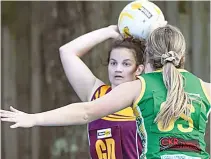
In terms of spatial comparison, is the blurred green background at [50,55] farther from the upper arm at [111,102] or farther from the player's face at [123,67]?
the upper arm at [111,102]

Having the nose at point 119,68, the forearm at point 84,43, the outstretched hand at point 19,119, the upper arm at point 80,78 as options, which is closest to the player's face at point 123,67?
the nose at point 119,68

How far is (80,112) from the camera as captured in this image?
328cm

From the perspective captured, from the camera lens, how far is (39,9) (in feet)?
21.5

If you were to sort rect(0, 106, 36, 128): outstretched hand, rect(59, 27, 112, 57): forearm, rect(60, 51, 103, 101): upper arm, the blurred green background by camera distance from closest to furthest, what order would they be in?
rect(0, 106, 36, 128): outstretched hand
rect(60, 51, 103, 101): upper arm
rect(59, 27, 112, 57): forearm
the blurred green background

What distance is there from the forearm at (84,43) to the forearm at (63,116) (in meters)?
1.12

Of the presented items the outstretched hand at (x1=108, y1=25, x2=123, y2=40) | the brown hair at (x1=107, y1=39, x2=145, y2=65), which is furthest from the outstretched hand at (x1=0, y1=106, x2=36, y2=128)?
the outstretched hand at (x1=108, y1=25, x2=123, y2=40)

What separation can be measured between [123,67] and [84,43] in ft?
1.27

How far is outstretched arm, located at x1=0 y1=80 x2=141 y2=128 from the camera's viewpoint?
324cm

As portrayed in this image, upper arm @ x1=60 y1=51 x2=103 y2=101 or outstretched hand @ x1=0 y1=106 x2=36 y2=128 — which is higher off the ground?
upper arm @ x1=60 y1=51 x2=103 y2=101

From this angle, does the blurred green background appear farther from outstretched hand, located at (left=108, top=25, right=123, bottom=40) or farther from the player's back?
the player's back

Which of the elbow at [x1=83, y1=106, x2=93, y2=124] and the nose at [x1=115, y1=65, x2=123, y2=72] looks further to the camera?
the nose at [x1=115, y1=65, x2=123, y2=72]

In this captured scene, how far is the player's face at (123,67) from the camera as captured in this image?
413cm

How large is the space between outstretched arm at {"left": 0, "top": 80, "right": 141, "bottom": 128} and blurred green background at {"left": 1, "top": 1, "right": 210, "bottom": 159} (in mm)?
3199

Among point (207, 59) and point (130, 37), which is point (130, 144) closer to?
point (130, 37)
